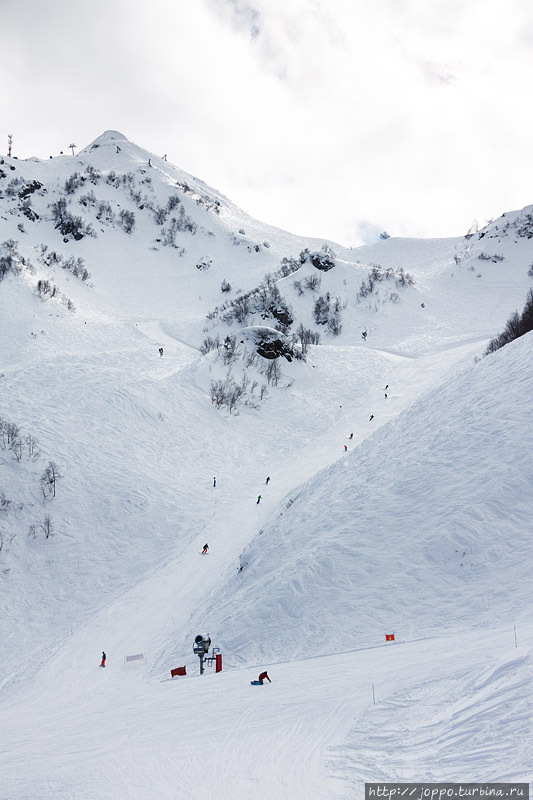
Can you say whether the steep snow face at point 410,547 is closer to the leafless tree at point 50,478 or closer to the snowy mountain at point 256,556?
the snowy mountain at point 256,556

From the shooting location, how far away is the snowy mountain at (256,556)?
7.56 m

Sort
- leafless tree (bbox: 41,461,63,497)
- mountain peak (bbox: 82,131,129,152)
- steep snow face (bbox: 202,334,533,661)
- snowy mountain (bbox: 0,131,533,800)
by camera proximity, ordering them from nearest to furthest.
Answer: snowy mountain (bbox: 0,131,533,800)
steep snow face (bbox: 202,334,533,661)
leafless tree (bbox: 41,461,63,497)
mountain peak (bbox: 82,131,129,152)

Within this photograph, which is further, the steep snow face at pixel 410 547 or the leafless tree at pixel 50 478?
the leafless tree at pixel 50 478

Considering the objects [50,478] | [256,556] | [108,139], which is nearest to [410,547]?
[256,556]

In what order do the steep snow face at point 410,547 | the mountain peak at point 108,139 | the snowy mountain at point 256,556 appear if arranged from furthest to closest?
the mountain peak at point 108,139
the steep snow face at point 410,547
the snowy mountain at point 256,556

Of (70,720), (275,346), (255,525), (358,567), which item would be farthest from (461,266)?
(70,720)

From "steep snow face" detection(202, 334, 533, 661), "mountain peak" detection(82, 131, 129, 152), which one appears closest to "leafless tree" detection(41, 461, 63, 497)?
"steep snow face" detection(202, 334, 533, 661)

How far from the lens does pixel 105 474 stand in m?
23.4

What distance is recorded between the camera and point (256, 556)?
16.6 m

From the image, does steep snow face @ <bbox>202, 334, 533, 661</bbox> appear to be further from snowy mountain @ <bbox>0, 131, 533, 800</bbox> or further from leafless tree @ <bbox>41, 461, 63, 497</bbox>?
leafless tree @ <bbox>41, 461, 63, 497</bbox>

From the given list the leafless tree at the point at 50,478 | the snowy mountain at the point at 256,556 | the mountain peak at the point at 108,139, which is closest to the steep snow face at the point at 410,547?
the snowy mountain at the point at 256,556

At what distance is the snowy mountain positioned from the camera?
756 cm

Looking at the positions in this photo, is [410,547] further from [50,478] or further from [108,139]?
[108,139]

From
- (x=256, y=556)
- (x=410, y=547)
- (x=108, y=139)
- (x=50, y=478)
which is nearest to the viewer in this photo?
(x=410, y=547)
